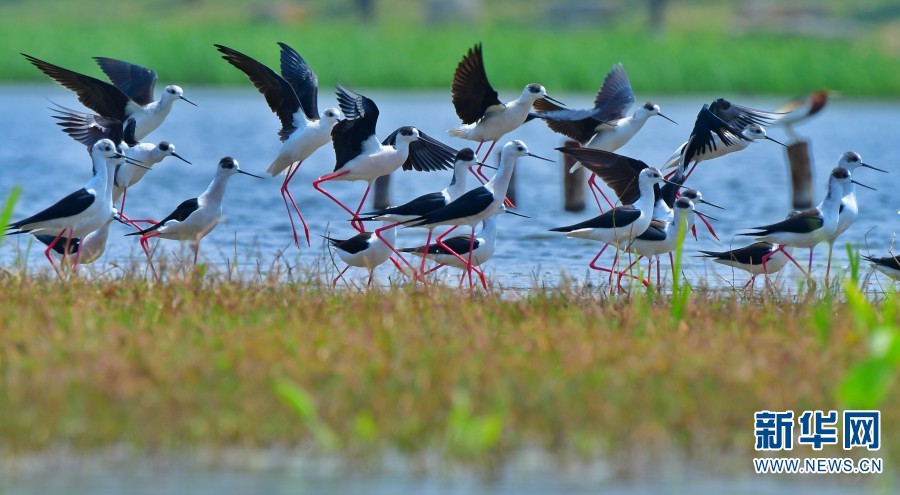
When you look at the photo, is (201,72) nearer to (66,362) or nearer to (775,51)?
(775,51)

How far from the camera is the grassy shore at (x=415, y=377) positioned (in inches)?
199

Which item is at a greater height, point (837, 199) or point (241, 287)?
point (837, 199)

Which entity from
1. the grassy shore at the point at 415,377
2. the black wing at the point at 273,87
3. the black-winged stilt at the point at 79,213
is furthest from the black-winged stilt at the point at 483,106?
the grassy shore at the point at 415,377

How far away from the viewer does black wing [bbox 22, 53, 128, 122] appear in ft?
33.2

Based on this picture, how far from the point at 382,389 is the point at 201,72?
27081 mm

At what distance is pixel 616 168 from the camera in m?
10.0

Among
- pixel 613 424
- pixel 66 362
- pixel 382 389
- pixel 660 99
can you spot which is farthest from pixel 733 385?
pixel 660 99

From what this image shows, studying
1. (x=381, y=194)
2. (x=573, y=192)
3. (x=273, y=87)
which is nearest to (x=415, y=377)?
(x=273, y=87)

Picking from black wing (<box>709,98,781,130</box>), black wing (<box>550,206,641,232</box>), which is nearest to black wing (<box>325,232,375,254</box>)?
black wing (<box>550,206,641,232</box>)

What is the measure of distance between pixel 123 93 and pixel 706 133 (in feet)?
13.4

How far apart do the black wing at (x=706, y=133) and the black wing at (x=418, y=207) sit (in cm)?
203

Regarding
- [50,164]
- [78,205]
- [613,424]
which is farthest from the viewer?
[50,164]

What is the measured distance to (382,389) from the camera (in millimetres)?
5391

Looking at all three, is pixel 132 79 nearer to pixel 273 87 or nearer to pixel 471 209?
pixel 273 87
